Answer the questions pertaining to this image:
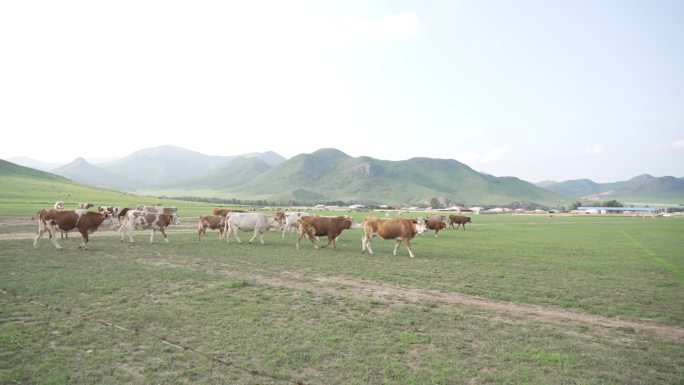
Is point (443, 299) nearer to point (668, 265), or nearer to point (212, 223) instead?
point (668, 265)

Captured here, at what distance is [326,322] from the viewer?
953 centimetres

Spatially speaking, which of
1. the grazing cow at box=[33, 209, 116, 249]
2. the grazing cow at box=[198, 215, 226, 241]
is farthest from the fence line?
Answer: the grazing cow at box=[198, 215, 226, 241]

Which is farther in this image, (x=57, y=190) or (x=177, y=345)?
(x=57, y=190)

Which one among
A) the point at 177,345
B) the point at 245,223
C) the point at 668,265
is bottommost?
the point at 177,345

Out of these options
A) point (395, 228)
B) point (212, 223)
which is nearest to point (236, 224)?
point (212, 223)

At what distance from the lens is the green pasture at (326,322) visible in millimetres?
6926

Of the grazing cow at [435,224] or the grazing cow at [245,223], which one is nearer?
the grazing cow at [245,223]

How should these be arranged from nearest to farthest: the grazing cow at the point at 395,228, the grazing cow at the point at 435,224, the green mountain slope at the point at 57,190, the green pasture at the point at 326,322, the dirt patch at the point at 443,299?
the green pasture at the point at 326,322
the dirt patch at the point at 443,299
the grazing cow at the point at 395,228
the grazing cow at the point at 435,224
the green mountain slope at the point at 57,190

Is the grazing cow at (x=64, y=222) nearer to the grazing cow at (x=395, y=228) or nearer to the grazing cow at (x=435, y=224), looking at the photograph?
the grazing cow at (x=395, y=228)

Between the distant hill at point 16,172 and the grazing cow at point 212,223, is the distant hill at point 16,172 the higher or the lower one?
the higher one

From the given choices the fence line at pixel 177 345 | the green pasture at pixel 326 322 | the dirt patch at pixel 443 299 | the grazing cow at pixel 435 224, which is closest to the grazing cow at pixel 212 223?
the green pasture at pixel 326 322

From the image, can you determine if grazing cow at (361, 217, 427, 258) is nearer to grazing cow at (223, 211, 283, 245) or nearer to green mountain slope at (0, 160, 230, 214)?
grazing cow at (223, 211, 283, 245)

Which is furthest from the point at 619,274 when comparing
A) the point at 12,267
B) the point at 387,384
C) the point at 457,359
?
the point at 12,267

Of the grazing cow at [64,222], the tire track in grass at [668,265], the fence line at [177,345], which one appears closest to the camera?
the fence line at [177,345]
